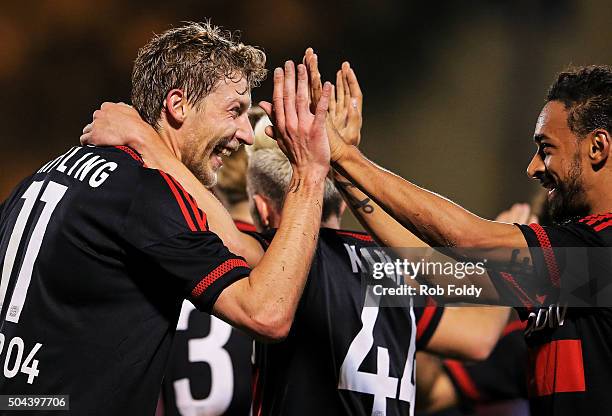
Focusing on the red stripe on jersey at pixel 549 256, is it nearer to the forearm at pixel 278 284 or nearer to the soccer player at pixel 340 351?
the soccer player at pixel 340 351

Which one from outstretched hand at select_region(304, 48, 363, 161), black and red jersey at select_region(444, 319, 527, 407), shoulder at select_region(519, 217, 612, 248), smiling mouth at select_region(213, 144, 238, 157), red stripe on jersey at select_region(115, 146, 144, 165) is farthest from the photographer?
black and red jersey at select_region(444, 319, 527, 407)

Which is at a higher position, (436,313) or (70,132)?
(70,132)

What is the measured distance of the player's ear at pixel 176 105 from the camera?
243 centimetres

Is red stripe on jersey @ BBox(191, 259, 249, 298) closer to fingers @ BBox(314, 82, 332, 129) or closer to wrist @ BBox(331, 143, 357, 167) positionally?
fingers @ BBox(314, 82, 332, 129)

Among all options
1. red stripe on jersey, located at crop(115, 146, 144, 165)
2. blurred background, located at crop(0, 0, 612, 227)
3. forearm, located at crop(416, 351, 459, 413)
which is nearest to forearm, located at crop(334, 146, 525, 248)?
red stripe on jersey, located at crop(115, 146, 144, 165)

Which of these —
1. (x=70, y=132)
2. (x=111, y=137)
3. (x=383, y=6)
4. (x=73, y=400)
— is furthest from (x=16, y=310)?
(x=383, y=6)

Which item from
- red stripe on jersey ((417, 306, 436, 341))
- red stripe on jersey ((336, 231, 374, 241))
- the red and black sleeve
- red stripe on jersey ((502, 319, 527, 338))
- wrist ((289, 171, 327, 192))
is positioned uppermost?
red stripe on jersey ((502, 319, 527, 338))

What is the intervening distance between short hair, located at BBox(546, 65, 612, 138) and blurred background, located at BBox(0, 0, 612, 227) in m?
3.77

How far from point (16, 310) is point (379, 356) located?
3.56 feet

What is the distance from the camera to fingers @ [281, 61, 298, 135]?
2.29 metres

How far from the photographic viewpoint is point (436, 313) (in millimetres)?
2959

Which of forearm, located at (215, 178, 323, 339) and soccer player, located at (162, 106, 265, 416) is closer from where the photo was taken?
forearm, located at (215, 178, 323, 339)

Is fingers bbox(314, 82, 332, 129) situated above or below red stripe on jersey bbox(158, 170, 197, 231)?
above

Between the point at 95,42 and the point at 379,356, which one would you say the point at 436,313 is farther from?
the point at 95,42
